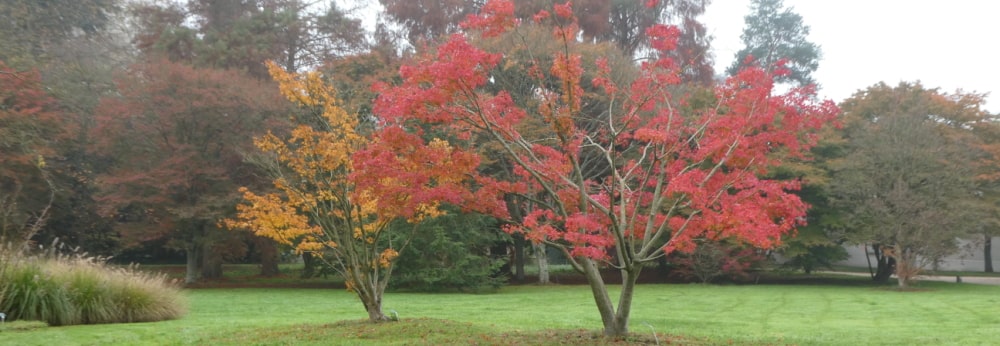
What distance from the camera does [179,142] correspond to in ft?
75.6

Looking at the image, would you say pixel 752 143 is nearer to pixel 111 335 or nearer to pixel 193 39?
pixel 111 335

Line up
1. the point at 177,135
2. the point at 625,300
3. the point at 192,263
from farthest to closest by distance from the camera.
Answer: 1. the point at 192,263
2. the point at 177,135
3. the point at 625,300

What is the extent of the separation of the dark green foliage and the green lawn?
8.08 ft

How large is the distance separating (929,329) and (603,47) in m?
14.2

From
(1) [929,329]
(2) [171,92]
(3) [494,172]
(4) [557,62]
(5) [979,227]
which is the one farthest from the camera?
(3) [494,172]

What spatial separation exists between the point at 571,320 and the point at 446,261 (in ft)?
39.0

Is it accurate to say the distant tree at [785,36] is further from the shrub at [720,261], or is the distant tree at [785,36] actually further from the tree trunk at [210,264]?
the tree trunk at [210,264]

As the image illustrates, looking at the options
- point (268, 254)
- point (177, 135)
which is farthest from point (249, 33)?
point (268, 254)

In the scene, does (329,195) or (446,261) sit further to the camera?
(446,261)

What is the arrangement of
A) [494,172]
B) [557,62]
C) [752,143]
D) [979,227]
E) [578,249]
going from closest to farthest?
1. [578,249]
2. [557,62]
3. [752,143]
4. [979,227]
5. [494,172]

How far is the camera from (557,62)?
25.1ft

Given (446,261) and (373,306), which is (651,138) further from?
(446,261)

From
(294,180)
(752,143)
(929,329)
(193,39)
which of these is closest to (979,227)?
(929,329)

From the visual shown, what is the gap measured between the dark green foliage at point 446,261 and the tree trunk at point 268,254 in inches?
206
